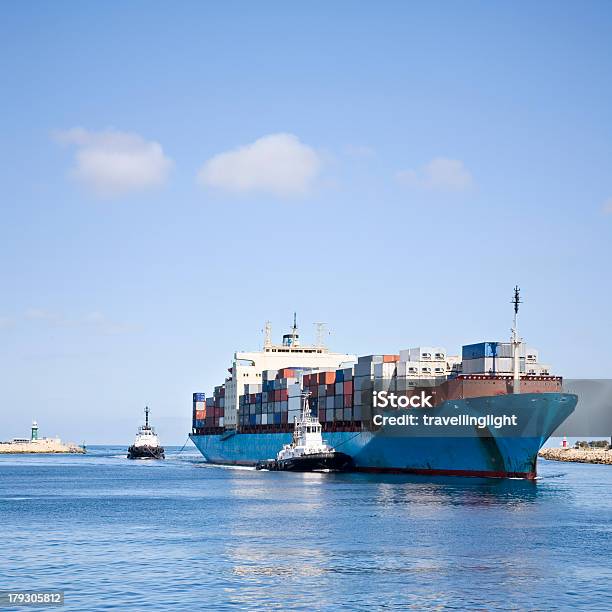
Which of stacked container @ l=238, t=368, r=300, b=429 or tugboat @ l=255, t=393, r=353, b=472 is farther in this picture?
stacked container @ l=238, t=368, r=300, b=429

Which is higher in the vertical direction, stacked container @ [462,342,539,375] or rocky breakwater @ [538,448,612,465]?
stacked container @ [462,342,539,375]

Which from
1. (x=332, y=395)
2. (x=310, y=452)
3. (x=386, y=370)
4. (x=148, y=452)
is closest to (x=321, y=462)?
(x=310, y=452)

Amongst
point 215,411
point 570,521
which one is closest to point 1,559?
point 570,521

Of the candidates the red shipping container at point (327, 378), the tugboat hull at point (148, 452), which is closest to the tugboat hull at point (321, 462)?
the red shipping container at point (327, 378)

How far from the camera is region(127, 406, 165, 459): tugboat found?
163125mm

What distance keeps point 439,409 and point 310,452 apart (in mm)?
19122

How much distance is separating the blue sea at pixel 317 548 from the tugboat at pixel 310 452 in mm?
20202

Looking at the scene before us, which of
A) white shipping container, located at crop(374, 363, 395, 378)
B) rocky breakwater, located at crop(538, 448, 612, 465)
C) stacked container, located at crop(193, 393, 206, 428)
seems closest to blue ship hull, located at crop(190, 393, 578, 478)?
white shipping container, located at crop(374, 363, 395, 378)

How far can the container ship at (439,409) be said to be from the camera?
7712 cm

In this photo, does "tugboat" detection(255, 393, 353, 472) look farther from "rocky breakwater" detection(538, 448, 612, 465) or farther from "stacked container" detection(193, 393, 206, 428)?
"rocky breakwater" detection(538, 448, 612, 465)

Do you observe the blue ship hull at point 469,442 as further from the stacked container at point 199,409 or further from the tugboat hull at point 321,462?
the stacked container at point 199,409

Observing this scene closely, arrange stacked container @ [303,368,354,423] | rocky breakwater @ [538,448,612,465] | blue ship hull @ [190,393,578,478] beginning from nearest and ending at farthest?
blue ship hull @ [190,393,578,478] → stacked container @ [303,368,354,423] → rocky breakwater @ [538,448,612,465]

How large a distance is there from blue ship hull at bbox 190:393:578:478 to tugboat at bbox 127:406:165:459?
73124mm

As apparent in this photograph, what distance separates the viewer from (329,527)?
5019 centimetres
